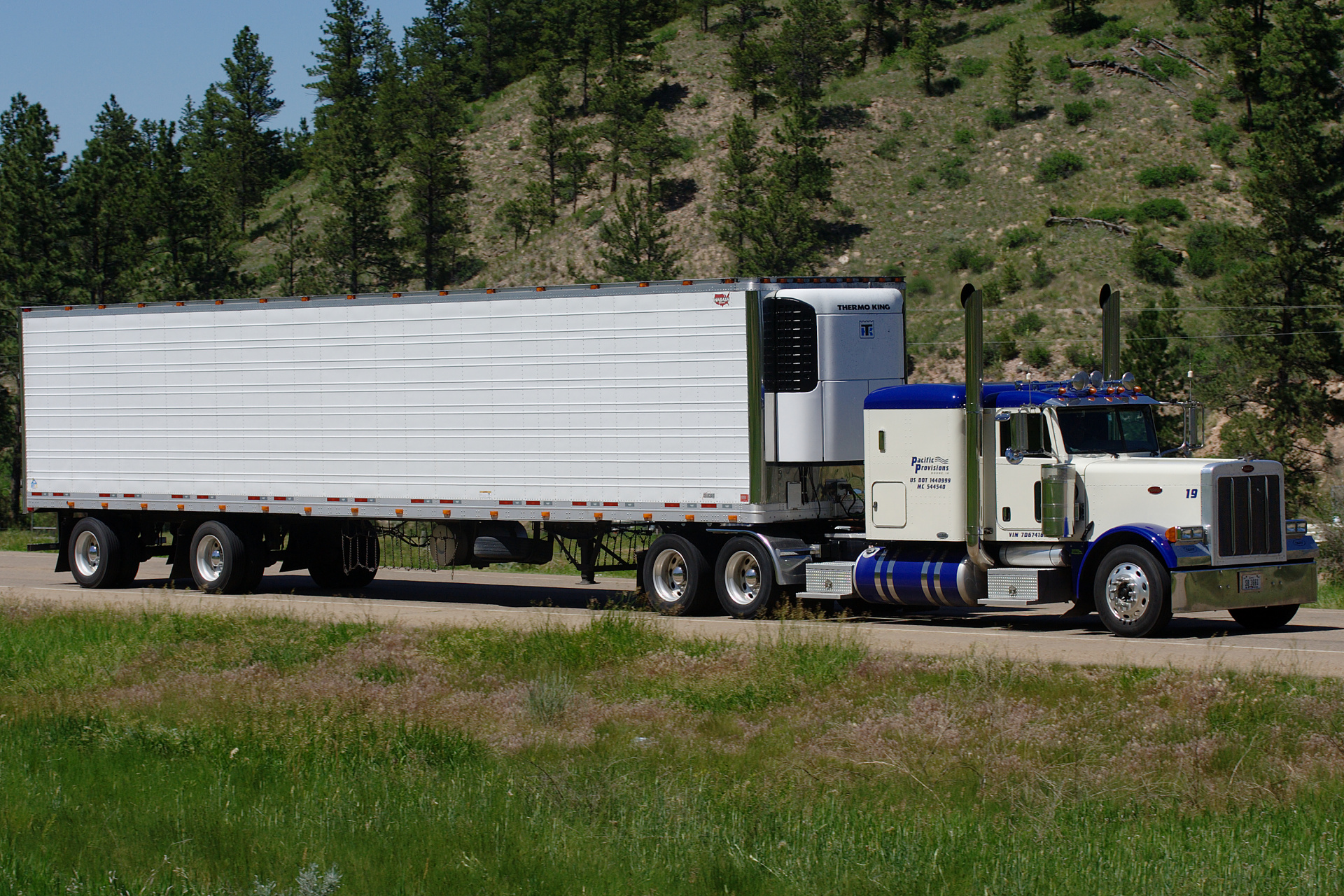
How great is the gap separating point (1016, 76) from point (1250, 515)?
7045cm

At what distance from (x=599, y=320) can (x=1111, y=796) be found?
38.9 ft

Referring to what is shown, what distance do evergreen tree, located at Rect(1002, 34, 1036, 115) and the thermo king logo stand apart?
68.6m

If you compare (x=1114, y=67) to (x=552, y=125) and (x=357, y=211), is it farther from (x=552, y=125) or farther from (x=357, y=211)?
(x=357, y=211)

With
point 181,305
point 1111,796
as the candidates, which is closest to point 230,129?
point 181,305

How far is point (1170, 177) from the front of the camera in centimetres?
7281

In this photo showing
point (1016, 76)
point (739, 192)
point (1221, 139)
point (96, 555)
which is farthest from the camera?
point (1016, 76)

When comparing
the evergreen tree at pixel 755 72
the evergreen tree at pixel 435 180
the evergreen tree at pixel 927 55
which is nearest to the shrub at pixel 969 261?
the evergreen tree at pixel 755 72

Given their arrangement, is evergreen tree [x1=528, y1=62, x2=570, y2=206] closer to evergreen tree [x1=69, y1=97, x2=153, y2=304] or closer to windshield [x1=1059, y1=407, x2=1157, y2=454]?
evergreen tree [x1=69, y1=97, x2=153, y2=304]

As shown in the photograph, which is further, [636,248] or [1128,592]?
[636,248]

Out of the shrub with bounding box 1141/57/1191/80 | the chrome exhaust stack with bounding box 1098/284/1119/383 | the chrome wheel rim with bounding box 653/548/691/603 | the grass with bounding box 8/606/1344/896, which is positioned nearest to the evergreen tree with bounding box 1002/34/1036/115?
the shrub with bounding box 1141/57/1191/80

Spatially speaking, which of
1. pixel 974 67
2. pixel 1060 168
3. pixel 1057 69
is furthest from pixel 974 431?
pixel 974 67

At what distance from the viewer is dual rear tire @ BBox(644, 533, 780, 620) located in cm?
1898

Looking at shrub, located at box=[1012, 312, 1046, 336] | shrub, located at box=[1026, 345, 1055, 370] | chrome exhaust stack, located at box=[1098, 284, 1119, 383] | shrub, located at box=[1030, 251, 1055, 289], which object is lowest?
chrome exhaust stack, located at box=[1098, 284, 1119, 383]

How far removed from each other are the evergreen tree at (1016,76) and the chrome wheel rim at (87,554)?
6728 cm
